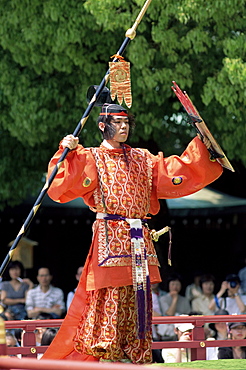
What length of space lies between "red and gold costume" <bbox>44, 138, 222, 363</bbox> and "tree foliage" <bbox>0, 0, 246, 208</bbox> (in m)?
3.44

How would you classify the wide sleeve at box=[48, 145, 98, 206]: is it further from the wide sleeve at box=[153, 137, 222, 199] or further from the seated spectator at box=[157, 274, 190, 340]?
the seated spectator at box=[157, 274, 190, 340]

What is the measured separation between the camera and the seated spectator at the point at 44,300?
8.55 m

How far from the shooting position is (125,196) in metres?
5.01

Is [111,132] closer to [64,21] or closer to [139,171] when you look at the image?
[139,171]

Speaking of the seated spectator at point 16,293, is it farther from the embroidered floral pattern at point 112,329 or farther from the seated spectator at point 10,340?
the embroidered floral pattern at point 112,329

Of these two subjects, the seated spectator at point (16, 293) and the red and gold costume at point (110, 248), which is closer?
the red and gold costume at point (110, 248)

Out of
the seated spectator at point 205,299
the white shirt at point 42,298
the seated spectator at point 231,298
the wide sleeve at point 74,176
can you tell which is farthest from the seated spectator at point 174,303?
the wide sleeve at point 74,176

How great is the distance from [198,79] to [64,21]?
1.69m

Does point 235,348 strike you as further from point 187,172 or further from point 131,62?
point 131,62

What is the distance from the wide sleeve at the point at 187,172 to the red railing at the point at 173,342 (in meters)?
1.31

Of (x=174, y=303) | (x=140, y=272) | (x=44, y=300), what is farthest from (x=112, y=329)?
(x=174, y=303)

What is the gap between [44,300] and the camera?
866 cm

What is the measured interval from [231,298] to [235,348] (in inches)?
69.4

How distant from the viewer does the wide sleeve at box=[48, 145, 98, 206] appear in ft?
16.0
